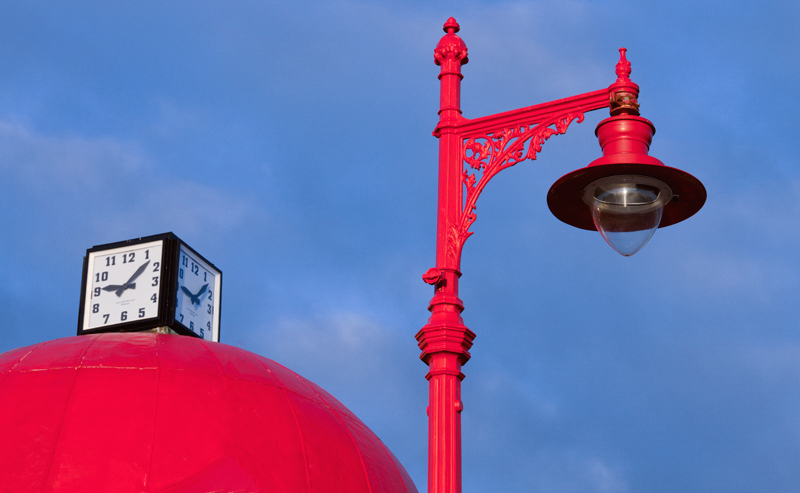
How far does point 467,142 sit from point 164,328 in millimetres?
9765

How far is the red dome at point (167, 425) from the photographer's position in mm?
14242

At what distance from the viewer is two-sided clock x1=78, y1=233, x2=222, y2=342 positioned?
58.2 feet

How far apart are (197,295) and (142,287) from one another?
1.15 metres

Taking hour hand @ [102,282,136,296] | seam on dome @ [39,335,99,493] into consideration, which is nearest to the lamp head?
seam on dome @ [39,335,99,493]

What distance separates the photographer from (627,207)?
8.19 m

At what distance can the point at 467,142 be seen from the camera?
953 centimetres

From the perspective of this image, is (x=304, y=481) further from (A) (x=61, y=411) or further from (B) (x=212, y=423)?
(A) (x=61, y=411)

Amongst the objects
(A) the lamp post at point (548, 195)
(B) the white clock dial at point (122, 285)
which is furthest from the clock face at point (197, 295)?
(A) the lamp post at point (548, 195)

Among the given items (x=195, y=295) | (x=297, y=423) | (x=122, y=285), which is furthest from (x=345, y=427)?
(x=122, y=285)

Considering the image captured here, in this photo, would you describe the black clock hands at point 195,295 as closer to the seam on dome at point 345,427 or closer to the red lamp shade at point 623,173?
the seam on dome at point 345,427

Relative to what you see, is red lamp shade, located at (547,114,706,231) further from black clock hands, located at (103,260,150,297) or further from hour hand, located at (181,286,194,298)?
black clock hands, located at (103,260,150,297)

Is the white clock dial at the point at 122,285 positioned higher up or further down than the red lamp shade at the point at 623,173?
higher up

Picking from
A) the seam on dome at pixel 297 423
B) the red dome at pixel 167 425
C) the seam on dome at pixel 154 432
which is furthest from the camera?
the seam on dome at pixel 297 423

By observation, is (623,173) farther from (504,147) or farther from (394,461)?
(394,461)
